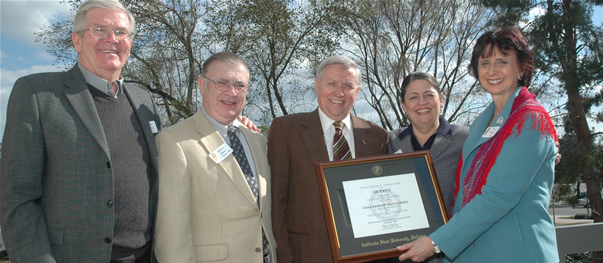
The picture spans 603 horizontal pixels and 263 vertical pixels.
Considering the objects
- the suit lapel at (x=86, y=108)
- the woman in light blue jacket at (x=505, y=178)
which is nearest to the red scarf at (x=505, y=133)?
the woman in light blue jacket at (x=505, y=178)

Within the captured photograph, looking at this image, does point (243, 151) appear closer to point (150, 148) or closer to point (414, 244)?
point (150, 148)

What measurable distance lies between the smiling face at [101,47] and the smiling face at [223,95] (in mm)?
600

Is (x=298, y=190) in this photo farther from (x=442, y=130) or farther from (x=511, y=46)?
(x=511, y=46)

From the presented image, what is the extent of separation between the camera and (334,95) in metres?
3.11

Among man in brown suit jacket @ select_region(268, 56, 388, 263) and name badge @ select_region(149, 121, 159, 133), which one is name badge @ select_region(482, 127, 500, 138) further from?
name badge @ select_region(149, 121, 159, 133)

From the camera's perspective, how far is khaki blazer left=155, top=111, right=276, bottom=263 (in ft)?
8.14

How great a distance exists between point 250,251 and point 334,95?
1294mm

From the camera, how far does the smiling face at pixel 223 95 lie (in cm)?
284

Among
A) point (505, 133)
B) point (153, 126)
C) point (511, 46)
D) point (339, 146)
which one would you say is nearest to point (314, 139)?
point (339, 146)

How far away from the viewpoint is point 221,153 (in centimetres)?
268

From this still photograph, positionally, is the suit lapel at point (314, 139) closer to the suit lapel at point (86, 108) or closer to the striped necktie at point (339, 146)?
the striped necktie at point (339, 146)

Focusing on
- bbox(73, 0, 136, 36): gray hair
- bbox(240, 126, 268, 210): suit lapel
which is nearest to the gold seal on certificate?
bbox(240, 126, 268, 210): suit lapel

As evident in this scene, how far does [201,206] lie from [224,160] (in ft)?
1.07

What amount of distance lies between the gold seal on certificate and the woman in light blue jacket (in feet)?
0.48
